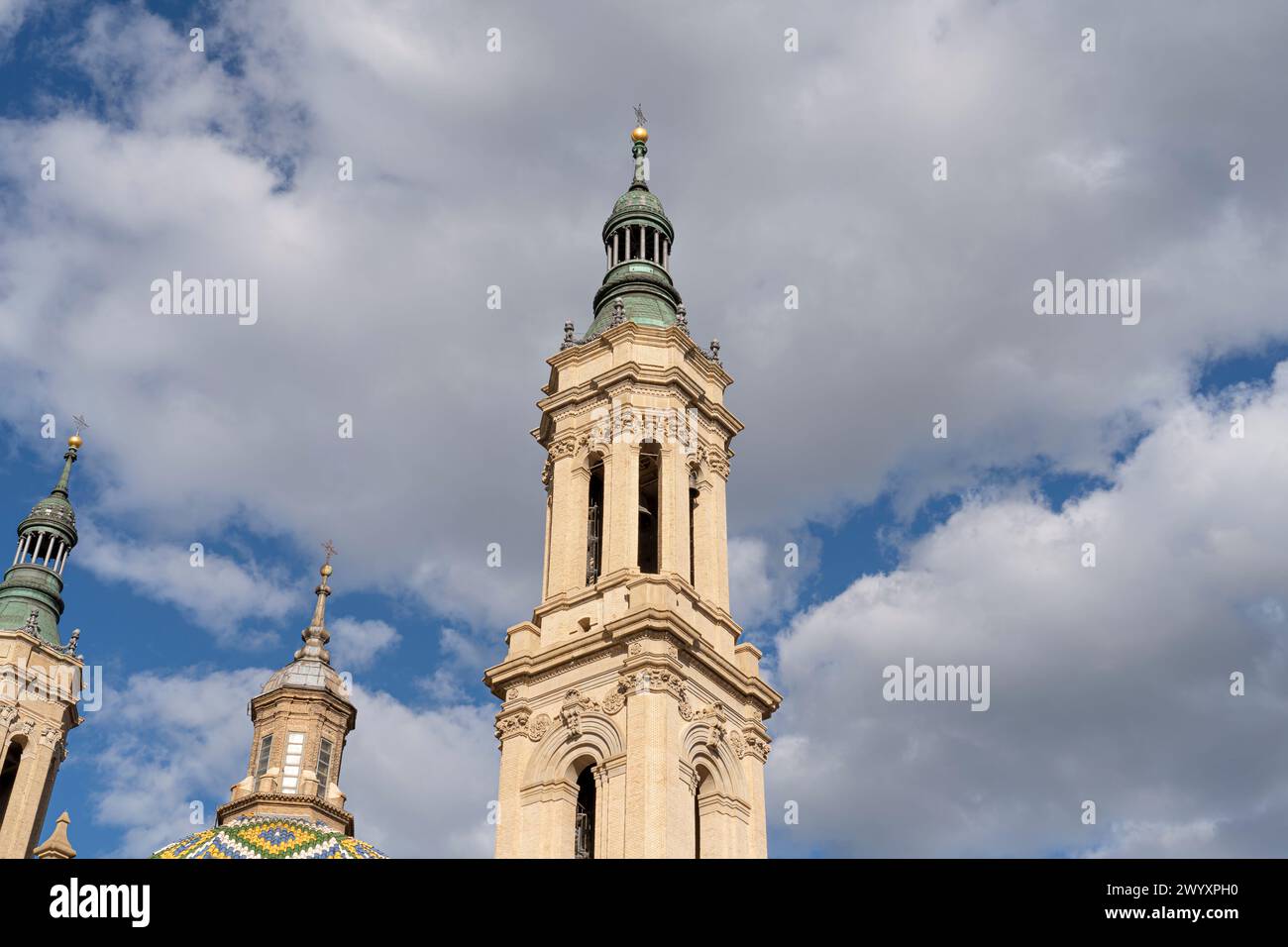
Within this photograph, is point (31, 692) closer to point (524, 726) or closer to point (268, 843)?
point (268, 843)

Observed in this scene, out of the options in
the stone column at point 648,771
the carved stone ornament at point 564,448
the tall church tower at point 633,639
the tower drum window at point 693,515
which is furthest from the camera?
the carved stone ornament at point 564,448

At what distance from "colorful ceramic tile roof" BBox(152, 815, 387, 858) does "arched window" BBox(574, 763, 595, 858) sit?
14632 mm

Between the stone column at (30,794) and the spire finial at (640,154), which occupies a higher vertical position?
the spire finial at (640,154)

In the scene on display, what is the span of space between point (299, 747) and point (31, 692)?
1278cm

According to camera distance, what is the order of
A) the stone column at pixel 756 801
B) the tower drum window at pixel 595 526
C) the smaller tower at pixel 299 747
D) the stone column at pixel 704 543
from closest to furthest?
the stone column at pixel 756 801, the tower drum window at pixel 595 526, the stone column at pixel 704 543, the smaller tower at pixel 299 747

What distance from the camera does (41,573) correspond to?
7006 cm

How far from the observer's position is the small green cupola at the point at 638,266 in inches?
1953

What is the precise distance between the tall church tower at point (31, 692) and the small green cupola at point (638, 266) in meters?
32.5

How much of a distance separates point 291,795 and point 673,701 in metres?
26.7

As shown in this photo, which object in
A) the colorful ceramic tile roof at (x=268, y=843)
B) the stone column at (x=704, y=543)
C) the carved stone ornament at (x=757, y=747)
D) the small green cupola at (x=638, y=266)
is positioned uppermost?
the small green cupola at (x=638, y=266)

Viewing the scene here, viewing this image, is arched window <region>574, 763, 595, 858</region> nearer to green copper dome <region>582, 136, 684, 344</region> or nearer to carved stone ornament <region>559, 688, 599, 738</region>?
carved stone ornament <region>559, 688, 599, 738</region>

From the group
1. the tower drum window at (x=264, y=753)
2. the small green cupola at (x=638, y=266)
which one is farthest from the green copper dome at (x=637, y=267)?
the tower drum window at (x=264, y=753)

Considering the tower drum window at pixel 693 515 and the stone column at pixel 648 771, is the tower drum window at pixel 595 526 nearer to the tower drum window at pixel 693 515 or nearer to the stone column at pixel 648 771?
the tower drum window at pixel 693 515
